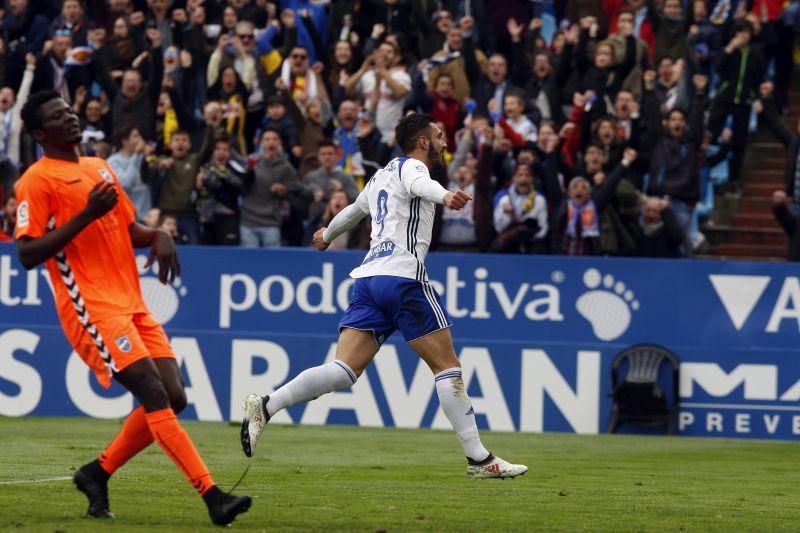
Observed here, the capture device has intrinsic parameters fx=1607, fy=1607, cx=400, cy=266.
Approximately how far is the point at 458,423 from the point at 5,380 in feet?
26.6

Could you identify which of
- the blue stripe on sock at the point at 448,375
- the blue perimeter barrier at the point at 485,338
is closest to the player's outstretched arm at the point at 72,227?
the blue stripe on sock at the point at 448,375

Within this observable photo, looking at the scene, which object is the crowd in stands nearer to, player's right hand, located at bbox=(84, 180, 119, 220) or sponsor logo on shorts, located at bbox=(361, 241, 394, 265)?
sponsor logo on shorts, located at bbox=(361, 241, 394, 265)

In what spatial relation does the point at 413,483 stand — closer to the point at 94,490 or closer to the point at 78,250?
the point at 94,490

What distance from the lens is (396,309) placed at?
389 inches

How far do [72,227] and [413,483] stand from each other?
3733 mm

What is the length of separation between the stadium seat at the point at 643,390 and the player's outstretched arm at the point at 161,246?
8.86 meters

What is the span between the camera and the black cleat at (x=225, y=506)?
7559mm

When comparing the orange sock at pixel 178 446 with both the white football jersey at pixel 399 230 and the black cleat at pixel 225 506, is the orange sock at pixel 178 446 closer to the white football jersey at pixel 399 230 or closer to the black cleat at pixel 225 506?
the black cleat at pixel 225 506

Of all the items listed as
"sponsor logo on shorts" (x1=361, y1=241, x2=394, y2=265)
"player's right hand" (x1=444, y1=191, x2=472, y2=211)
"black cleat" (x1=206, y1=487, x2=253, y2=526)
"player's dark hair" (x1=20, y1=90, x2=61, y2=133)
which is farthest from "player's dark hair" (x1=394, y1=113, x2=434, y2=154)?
"black cleat" (x1=206, y1=487, x2=253, y2=526)

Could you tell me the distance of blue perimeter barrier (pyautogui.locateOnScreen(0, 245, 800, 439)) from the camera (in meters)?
16.3

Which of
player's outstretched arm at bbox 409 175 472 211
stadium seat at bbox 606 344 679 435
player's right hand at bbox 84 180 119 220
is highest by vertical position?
player's right hand at bbox 84 180 119 220

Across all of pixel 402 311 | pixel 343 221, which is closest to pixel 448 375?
pixel 402 311

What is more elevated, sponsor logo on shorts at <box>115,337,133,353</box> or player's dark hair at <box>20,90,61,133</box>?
player's dark hair at <box>20,90,61,133</box>

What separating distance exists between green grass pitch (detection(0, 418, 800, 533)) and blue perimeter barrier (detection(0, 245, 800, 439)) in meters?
0.60
